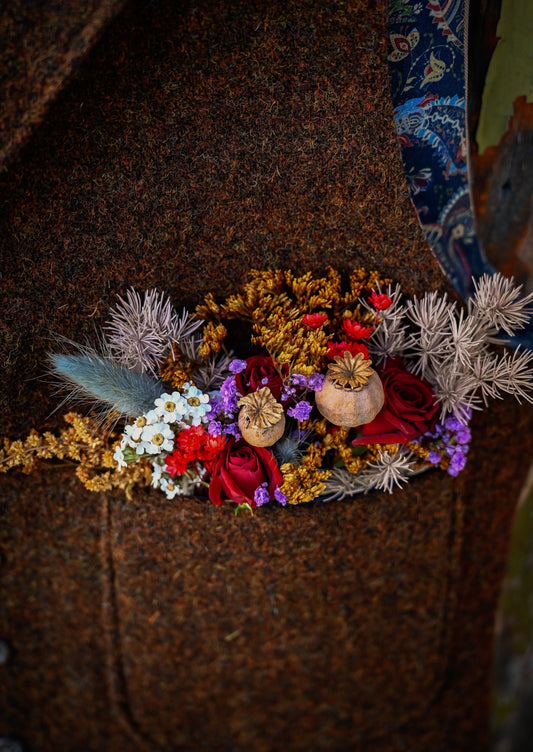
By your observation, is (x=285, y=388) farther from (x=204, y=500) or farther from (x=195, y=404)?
(x=204, y=500)

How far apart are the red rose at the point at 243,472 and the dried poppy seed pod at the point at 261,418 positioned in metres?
0.03

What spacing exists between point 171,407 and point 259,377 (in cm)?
17

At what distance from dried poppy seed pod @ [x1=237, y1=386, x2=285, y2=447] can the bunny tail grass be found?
19 cm

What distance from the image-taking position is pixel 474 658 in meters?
1.35

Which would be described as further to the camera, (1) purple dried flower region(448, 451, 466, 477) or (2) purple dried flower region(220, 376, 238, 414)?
(1) purple dried flower region(448, 451, 466, 477)

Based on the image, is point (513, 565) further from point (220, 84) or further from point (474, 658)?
point (220, 84)

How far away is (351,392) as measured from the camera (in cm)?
83

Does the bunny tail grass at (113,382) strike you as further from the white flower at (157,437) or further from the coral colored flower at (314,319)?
the coral colored flower at (314,319)

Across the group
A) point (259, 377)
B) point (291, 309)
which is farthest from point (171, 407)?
point (291, 309)

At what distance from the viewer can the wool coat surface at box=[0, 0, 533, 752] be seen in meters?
0.90

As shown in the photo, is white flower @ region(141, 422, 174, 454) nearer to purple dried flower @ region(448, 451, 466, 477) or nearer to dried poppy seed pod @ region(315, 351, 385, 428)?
dried poppy seed pod @ region(315, 351, 385, 428)

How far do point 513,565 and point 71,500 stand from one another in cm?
120

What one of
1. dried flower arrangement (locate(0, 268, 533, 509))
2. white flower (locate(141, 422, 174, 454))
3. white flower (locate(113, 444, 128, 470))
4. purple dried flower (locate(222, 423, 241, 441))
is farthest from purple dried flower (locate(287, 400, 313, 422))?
white flower (locate(113, 444, 128, 470))

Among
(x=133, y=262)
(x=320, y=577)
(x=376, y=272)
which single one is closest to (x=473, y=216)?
(x=376, y=272)
